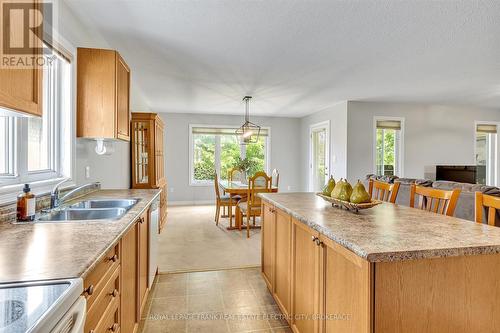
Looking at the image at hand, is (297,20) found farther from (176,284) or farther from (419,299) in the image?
(176,284)

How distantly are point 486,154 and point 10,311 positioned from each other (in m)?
8.26

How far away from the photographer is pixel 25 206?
1421mm

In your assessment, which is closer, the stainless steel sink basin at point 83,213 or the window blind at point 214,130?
the stainless steel sink basin at point 83,213

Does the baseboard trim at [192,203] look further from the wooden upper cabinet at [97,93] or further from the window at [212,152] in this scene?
the wooden upper cabinet at [97,93]

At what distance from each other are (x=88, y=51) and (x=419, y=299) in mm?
2693

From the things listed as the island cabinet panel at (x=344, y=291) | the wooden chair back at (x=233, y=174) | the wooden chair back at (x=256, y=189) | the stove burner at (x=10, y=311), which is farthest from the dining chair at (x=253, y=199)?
the stove burner at (x=10, y=311)

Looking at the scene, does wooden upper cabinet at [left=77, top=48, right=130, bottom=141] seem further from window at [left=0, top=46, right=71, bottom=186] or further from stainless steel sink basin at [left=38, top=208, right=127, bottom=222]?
stainless steel sink basin at [left=38, top=208, right=127, bottom=222]

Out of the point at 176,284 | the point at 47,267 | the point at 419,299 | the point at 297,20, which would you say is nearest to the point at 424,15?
the point at 297,20

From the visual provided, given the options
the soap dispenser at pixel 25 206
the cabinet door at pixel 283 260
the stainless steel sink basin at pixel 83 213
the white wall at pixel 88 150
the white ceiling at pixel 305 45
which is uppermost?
the white ceiling at pixel 305 45

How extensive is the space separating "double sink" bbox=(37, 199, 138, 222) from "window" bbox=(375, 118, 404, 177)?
5.13 m

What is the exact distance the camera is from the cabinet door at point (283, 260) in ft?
6.04

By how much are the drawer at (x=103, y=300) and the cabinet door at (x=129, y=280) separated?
0.13 meters

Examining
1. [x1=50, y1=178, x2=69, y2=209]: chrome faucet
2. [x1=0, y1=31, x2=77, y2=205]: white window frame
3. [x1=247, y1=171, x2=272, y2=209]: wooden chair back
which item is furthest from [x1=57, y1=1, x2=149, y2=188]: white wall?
[x1=247, y1=171, x2=272, y2=209]: wooden chair back

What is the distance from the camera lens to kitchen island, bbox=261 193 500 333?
1.01 metres
